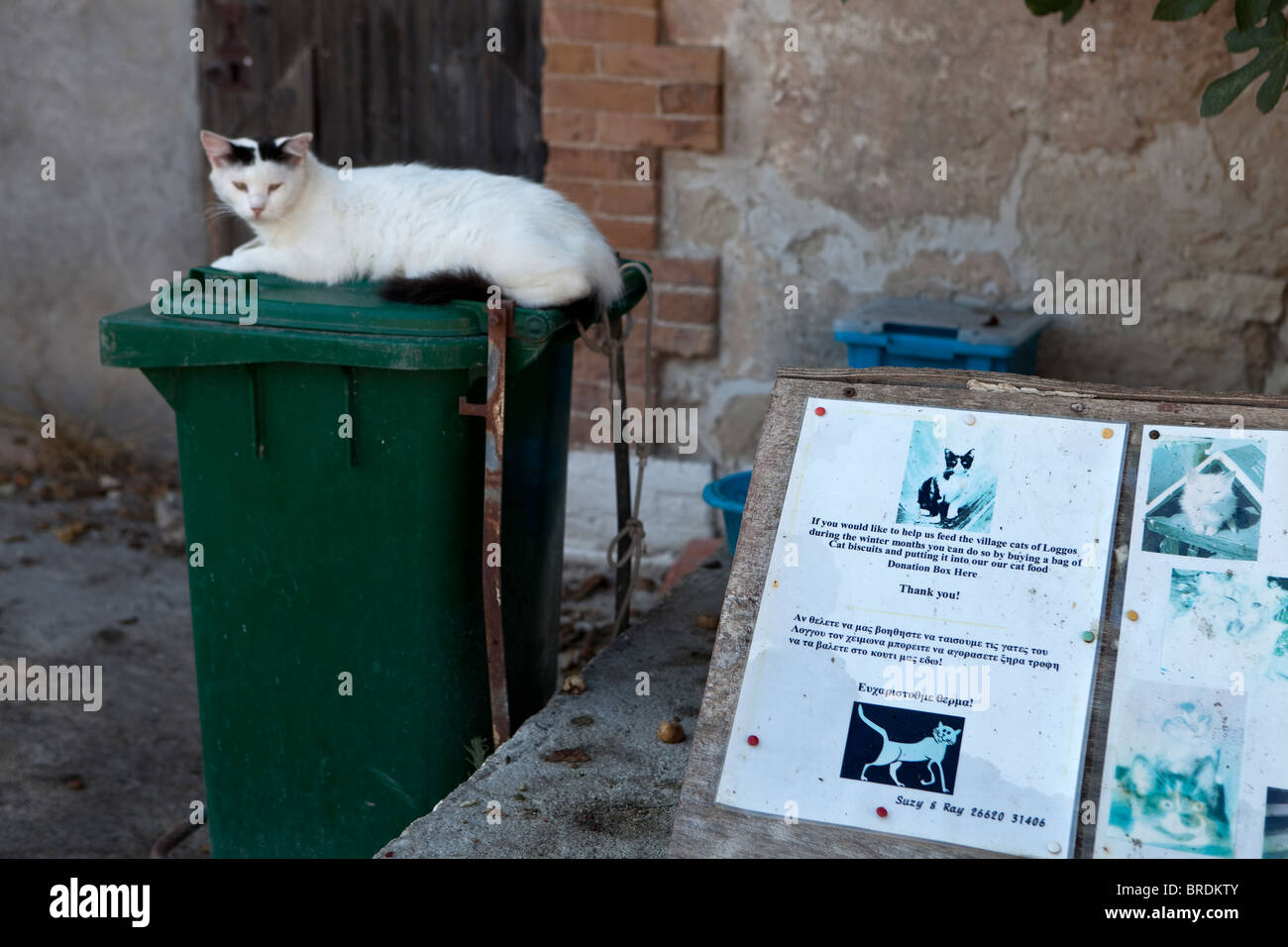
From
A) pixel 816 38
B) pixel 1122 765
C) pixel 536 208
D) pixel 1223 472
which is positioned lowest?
pixel 1122 765

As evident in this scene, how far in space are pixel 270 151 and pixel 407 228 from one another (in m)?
0.36

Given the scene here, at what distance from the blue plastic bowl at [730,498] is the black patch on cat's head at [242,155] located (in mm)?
1360

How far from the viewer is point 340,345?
2316mm

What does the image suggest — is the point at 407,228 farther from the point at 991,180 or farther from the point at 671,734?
the point at 991,180

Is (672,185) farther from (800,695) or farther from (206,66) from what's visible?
(800,695)

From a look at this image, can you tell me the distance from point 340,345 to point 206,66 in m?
3.10

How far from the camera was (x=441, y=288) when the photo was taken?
2426 mm

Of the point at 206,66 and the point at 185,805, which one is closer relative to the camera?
the point at 185,805

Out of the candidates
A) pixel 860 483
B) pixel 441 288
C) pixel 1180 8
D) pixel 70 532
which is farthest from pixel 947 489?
pixel 70 532

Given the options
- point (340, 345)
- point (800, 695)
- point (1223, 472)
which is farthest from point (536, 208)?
point (1223, 472)

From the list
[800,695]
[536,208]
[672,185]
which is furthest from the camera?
[672,185]

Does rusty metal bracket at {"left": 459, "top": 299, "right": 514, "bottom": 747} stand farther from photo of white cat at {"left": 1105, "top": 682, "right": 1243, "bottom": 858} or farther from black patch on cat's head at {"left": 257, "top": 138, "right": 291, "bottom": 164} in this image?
photo of white cat at {"left": 1105, "top": 682, "right": 1243, "bottom": 858}

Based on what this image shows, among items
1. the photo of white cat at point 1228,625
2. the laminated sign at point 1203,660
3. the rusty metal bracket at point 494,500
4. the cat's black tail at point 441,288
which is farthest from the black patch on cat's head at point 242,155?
the photo of white cat at point 1228,625

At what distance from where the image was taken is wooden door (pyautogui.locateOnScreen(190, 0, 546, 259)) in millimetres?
4445
